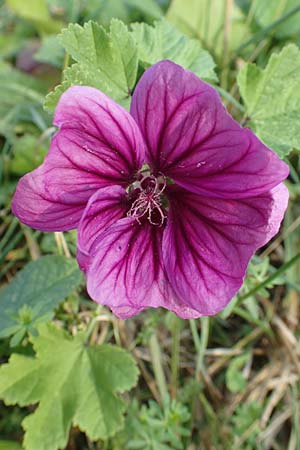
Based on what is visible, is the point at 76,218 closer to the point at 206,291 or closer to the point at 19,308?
the point at 206,291

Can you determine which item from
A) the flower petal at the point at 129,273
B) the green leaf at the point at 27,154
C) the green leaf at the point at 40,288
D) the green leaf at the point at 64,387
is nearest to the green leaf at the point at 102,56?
the flower petal at the point at 129,273

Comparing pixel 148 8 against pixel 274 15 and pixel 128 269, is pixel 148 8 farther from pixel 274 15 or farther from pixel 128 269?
pixel 128 269

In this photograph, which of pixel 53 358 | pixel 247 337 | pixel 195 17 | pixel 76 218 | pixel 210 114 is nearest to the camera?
pixel 210 114

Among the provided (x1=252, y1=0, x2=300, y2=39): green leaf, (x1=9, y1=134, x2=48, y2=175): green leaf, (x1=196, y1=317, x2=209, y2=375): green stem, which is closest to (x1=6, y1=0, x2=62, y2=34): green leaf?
(x1=9, y1=134, x2=48, y2=175): green leaf

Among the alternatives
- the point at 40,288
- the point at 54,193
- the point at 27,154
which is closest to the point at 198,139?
the point at 54,193

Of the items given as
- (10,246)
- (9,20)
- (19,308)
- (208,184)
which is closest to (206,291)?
(208,184)

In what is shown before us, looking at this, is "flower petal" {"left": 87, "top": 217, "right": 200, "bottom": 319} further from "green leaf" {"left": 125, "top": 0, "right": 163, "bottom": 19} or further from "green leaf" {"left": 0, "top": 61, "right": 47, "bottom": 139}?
"green leaf" {"left": 125, "top": 0, "right": 163, "bottom": 19}

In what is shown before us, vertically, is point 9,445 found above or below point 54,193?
below
